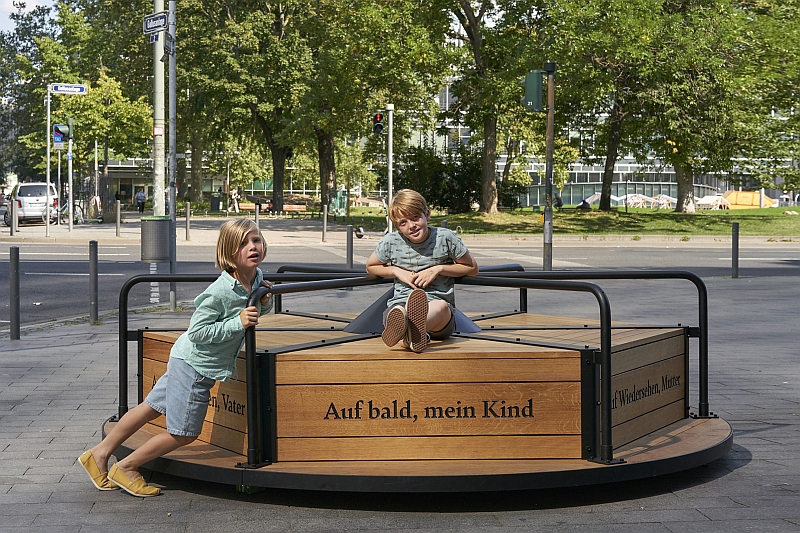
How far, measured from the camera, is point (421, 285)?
5.59m

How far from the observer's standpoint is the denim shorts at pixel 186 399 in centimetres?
490

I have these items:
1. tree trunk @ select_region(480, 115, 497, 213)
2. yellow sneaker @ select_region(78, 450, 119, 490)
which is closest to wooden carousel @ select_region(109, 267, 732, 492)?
yellow sneaker @ select_region(78, 450, 119, 490)

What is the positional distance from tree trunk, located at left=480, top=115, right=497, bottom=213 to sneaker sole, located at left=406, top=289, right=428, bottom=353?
106ft

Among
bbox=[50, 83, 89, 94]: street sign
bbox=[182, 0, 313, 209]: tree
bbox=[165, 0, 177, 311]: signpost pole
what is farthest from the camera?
bbox=[182, 0, 313, 209]: tree

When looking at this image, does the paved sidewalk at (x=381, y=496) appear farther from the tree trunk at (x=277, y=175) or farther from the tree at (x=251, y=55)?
the tree trunk at (x=277, y=175)

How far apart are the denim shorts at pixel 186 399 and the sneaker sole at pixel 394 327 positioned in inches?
33.4

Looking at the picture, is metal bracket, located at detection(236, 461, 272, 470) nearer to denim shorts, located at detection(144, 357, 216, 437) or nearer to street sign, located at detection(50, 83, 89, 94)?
denim shorts, located at detection(144, 357, 216, 437)

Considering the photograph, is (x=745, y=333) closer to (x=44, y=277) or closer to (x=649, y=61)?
(x=44, y=277)

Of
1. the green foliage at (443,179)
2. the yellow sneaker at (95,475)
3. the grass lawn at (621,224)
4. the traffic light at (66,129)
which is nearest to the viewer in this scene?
the yellow sneaker at (95,475)

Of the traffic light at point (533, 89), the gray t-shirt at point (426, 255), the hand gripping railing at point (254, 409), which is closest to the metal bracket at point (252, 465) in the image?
the hand gripping railing at point (254, 409)

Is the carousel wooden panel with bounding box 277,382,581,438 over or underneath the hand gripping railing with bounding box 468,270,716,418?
underneath

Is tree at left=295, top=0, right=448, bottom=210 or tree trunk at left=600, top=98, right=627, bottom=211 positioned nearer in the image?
tree at left=295, top=0, right=448, bottom=210

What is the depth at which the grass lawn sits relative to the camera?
114ft

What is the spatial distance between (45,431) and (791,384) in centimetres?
555
